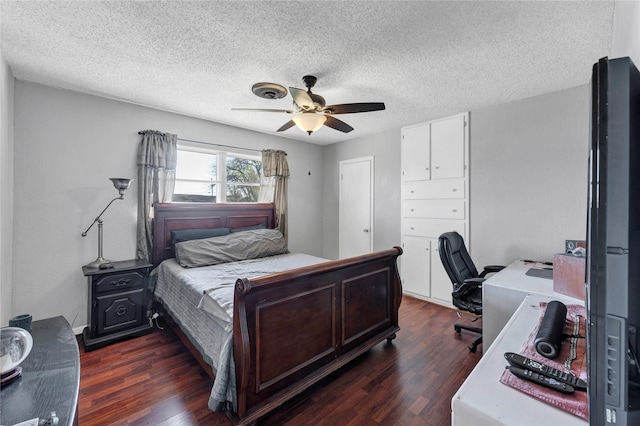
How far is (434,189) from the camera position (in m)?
3.76

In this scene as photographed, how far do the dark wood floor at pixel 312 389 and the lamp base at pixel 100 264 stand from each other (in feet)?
2.55

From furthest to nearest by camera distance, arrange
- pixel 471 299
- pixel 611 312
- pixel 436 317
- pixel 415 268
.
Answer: pixel 415 268
pixel 436 317
pixel 471 299
pixel 611 312

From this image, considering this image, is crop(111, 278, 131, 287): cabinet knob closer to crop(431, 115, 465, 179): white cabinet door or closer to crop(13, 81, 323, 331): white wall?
crop(13, 81, 323, 331): white wall

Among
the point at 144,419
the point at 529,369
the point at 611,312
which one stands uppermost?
the point at 611,312

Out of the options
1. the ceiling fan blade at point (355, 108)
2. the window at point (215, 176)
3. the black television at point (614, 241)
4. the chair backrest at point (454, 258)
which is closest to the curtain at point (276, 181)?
the window at point (215, 176)

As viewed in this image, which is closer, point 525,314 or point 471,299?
point 525,314

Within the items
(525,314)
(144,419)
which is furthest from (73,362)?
(525,314)

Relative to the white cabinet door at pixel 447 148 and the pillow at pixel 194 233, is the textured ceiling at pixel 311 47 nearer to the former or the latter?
the white cabinet door at pixel 447 148

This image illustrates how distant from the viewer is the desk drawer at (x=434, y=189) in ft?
11.7

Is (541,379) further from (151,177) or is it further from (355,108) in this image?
(151,177)

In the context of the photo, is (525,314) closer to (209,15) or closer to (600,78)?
(600,78)

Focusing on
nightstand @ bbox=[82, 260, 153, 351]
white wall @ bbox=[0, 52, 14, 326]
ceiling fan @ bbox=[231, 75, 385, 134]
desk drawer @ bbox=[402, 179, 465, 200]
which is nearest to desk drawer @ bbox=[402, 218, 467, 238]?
desk drawer @ bbox=[402, 179, 465, 200]

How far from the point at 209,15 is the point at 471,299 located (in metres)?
3.10

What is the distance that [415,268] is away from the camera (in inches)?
157
